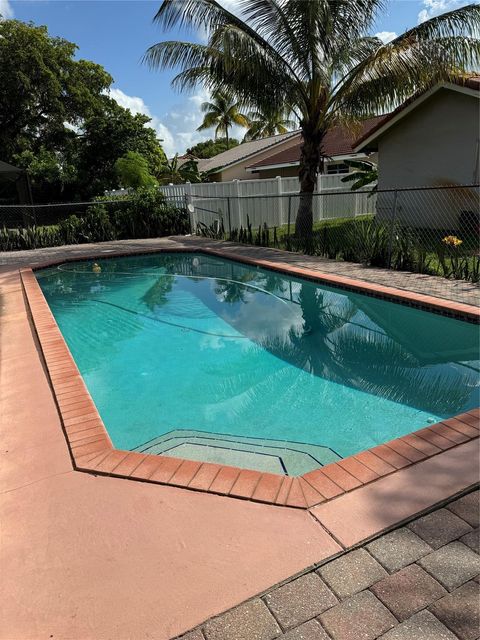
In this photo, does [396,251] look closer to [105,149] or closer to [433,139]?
[433,139]

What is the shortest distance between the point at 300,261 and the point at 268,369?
5.07 m

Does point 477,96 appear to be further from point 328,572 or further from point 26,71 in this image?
point 26,71

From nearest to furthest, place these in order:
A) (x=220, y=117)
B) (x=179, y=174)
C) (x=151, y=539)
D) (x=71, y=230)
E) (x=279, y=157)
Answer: (x=151, y=539)
(x=71, y=230)
(x=279, y=157)
(x=179, y=174)
(x=220, y=117)

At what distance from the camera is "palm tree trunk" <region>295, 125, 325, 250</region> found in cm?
1155

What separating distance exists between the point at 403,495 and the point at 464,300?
4.61 meters

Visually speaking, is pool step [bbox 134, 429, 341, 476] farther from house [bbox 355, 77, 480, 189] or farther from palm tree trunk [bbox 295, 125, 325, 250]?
house [bbox 355, 77, 480, 189]

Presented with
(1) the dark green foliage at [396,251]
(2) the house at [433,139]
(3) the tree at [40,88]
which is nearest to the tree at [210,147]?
(3) the tree at [40,88]

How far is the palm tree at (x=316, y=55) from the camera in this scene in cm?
937

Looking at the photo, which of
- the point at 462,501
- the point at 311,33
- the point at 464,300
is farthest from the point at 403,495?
the point at 311,33

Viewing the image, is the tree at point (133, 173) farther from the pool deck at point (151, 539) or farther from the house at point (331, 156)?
the pool deck at point (151, 539)

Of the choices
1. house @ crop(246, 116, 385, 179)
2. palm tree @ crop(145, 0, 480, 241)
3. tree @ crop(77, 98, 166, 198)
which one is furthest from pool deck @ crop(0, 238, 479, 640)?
tree @ crop(77, 98, 166, 198)

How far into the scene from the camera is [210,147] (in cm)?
5497

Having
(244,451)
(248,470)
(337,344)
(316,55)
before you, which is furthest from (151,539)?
(316,55)

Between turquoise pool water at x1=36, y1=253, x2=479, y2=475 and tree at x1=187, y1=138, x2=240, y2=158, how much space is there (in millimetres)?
48039
